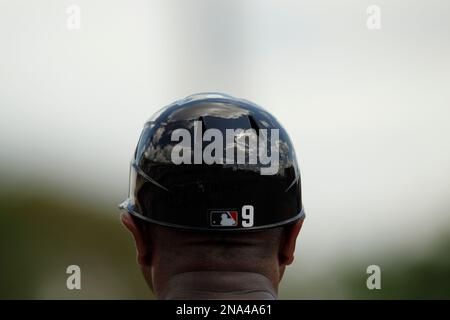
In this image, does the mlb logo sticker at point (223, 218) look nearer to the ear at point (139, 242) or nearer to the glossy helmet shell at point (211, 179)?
the glossy helmet shell at point (211, 179)

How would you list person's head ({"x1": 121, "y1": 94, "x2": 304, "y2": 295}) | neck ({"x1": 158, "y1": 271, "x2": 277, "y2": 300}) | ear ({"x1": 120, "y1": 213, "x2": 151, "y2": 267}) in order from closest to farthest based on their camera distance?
neck ({"x1": 158, "y1": 271, "x2": 277, "y2": 300})
person's head ({"x1": 121, "y1": 94, "x2": 304, "y2": 295})
ear ({"x1": 120, "y1": 213, "x2": 151, "y2": 267})

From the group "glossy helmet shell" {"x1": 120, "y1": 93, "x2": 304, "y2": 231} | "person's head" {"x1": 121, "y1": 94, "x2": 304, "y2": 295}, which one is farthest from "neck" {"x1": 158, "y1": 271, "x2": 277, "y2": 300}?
"glossy helmet shell" {"x1": 120, "y1": 93, "x2": 304, "y2": 231}

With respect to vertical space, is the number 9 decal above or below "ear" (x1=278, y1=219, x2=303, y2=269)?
above

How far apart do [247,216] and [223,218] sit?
4.7 inches

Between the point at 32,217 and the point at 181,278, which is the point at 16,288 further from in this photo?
the point at 181,278

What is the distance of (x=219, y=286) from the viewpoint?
4.01 m

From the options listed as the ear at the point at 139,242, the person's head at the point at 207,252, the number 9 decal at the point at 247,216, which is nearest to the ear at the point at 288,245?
the person's head at the point at 207,252

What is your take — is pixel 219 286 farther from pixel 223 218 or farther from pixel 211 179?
pixel 211 179

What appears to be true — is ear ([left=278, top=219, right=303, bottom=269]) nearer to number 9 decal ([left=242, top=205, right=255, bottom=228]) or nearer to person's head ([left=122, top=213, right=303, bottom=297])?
person's head ([left=122, top=213, right=303, bottom=297])

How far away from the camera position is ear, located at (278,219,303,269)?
4391 millimetres

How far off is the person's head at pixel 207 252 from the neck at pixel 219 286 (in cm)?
3

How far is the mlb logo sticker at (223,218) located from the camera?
13.7 ft

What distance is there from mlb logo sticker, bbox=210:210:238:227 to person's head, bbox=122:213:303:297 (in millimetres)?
49

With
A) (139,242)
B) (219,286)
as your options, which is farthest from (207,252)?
(139,242)
